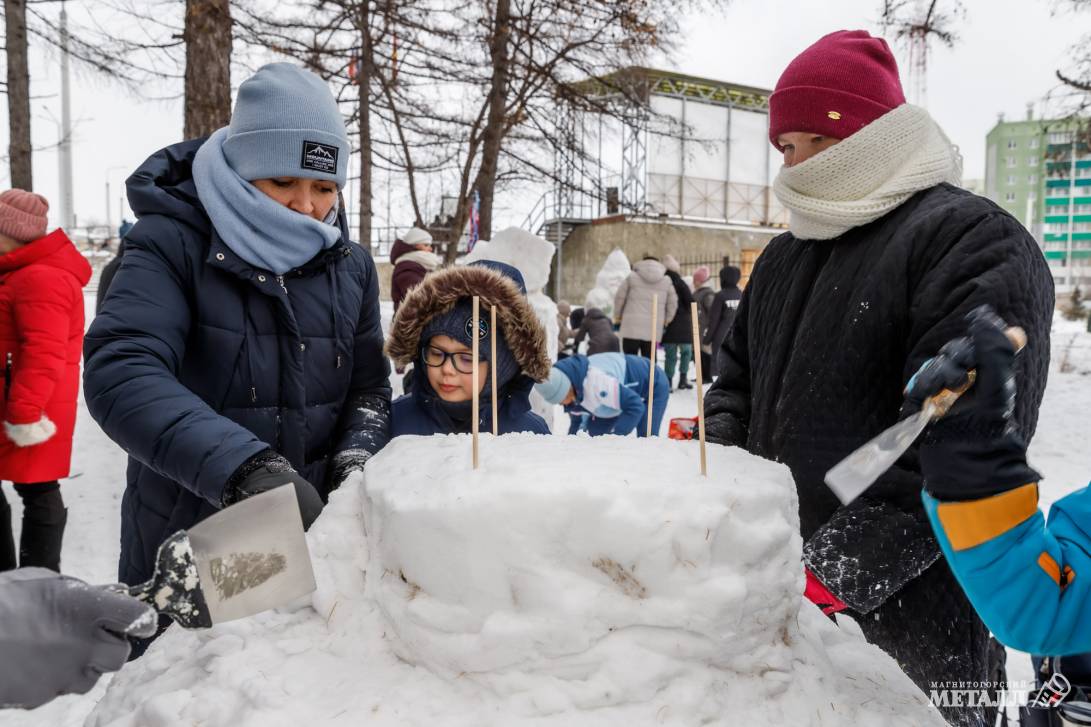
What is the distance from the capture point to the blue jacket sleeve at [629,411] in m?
4.32

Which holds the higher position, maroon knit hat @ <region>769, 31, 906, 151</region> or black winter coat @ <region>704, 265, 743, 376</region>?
maroon knit hat @ <region>769, 31, 906, 151</region>

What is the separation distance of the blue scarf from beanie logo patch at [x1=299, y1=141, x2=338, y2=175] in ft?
0.44

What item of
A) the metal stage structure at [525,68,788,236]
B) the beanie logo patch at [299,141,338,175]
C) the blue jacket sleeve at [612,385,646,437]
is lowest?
the blue jacket sleeve at [612,385,646,437]

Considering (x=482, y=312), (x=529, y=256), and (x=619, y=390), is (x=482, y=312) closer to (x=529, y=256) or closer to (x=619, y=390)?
(x=619, y=390)

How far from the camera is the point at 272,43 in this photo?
27.2ft

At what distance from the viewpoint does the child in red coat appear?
3383 mm

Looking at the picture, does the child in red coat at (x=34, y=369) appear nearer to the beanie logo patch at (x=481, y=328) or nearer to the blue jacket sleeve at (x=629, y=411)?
the beanie logo patch at (x=481, y=328)

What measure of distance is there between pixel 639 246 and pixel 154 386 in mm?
20284

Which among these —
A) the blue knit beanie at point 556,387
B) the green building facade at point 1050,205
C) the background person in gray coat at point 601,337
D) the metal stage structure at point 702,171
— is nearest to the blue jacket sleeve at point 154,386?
the blue knit beanie at point 556,387

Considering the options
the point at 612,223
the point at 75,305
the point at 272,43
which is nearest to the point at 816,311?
the point at 75,305

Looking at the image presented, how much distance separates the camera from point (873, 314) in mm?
1543

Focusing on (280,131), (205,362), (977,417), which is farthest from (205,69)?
(977,417)

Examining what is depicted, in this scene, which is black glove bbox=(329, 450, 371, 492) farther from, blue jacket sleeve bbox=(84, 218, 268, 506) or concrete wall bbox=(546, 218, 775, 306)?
concrete wall bbox=(546, 218, 775, 306)

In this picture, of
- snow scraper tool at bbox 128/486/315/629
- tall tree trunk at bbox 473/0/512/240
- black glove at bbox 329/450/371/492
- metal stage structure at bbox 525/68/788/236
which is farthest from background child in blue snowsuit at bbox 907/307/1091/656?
metal stage structure at bbox 525/68/788/236
